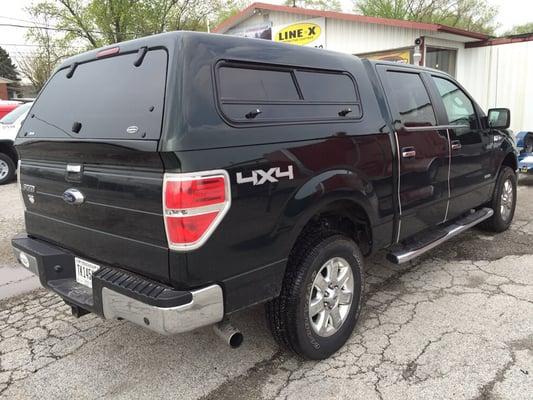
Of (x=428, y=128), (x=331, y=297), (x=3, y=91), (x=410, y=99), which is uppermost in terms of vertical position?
(x=3, y=91)

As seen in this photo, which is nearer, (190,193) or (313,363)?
(190,193)

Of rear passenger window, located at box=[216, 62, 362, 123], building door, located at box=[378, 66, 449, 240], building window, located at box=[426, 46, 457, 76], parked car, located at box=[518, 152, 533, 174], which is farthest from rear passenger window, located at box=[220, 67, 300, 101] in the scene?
building window, located at box=[426, 46, 457, 76]

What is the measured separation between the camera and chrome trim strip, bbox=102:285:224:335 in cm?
221

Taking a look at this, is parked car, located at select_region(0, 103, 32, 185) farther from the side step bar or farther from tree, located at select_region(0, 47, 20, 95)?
tree, located at select_region(0, 47, 20, 95)

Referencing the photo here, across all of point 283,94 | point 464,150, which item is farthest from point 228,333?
point 464,150

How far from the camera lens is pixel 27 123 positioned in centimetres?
327

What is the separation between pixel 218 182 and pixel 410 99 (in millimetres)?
2311

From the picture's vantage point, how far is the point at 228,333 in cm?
251

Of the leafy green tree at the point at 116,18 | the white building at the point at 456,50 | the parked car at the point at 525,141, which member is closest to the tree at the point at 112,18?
the leafy green tree at the point at 116,18

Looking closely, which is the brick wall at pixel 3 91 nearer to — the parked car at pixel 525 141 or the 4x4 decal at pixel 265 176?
the parked car at pixel 525 141

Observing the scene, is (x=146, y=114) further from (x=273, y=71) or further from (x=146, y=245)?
(x=273, y=71)

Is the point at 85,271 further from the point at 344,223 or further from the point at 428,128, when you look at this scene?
the point at 428,128

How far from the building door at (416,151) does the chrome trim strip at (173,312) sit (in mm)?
1906

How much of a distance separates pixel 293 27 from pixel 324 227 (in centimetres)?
1269
